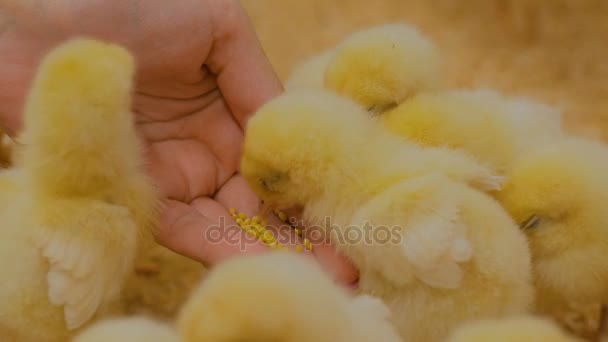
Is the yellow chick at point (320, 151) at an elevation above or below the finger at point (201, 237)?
above

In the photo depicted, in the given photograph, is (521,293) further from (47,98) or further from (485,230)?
(47,98)

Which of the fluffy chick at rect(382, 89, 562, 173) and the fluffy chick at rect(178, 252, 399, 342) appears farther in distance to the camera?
the fluffy chick at rect(382, 89, 562, 173)

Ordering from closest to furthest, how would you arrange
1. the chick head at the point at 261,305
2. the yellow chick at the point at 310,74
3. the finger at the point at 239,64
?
1. the chick head at the point at 261,305
2. the finger at the point at 239,64
3. the yellow chick at the point at 310,74

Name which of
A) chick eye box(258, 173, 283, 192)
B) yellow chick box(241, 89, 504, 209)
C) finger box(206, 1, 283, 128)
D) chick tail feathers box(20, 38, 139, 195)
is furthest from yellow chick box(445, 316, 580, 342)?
finger box(206, 1, 283, 128)

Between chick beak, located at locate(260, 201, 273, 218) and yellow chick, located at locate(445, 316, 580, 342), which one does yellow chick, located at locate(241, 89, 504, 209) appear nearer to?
chick beak, located at locate(260, 201, 273, 218)

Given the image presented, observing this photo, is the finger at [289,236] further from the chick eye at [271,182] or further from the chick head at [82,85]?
the chick head at [82,85]

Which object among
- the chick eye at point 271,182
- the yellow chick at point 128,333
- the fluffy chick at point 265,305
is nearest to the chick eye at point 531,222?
the chick eye at point 271,182
